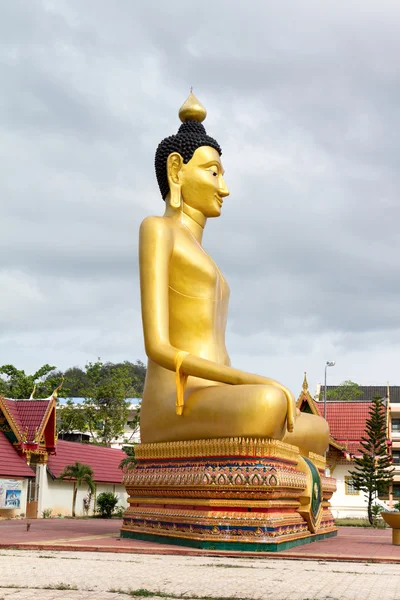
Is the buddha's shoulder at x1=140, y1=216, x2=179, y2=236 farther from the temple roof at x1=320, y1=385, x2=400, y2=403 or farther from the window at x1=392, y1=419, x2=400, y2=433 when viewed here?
the temple roof at x1=320, y1=385, x2=400, y2=403

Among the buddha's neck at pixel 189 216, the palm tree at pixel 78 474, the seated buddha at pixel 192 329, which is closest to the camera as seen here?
the seated buddha at pixel 192 329

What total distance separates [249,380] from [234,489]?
1505 millimetres

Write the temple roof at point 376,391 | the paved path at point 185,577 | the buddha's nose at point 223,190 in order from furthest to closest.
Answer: the temple roof at point 376,391
the buddha's nose at point 223,190
the paved path at point 185,577

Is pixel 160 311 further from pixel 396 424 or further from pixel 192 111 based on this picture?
pixel 396 424

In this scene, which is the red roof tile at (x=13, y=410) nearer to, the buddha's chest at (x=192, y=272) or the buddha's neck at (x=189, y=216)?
the buddha's neck at (x=189, y=216)

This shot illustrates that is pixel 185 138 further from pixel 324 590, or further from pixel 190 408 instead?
pixel 324 590

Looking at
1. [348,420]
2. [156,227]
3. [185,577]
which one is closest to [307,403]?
[348,420]

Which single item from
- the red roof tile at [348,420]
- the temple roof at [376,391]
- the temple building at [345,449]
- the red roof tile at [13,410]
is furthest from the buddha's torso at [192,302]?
the temple roof at [376,391]

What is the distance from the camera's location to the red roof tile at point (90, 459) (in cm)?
2531

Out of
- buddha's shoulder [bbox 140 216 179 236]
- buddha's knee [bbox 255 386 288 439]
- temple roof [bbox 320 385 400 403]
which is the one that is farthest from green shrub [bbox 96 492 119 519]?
temple roof [bbox 320 385 400 403]

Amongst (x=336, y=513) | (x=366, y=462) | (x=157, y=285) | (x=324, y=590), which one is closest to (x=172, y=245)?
(x=157, y=285)

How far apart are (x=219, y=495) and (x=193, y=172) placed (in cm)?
556

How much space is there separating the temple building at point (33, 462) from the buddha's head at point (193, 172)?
1221 centimetres

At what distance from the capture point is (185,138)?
13.2 m
